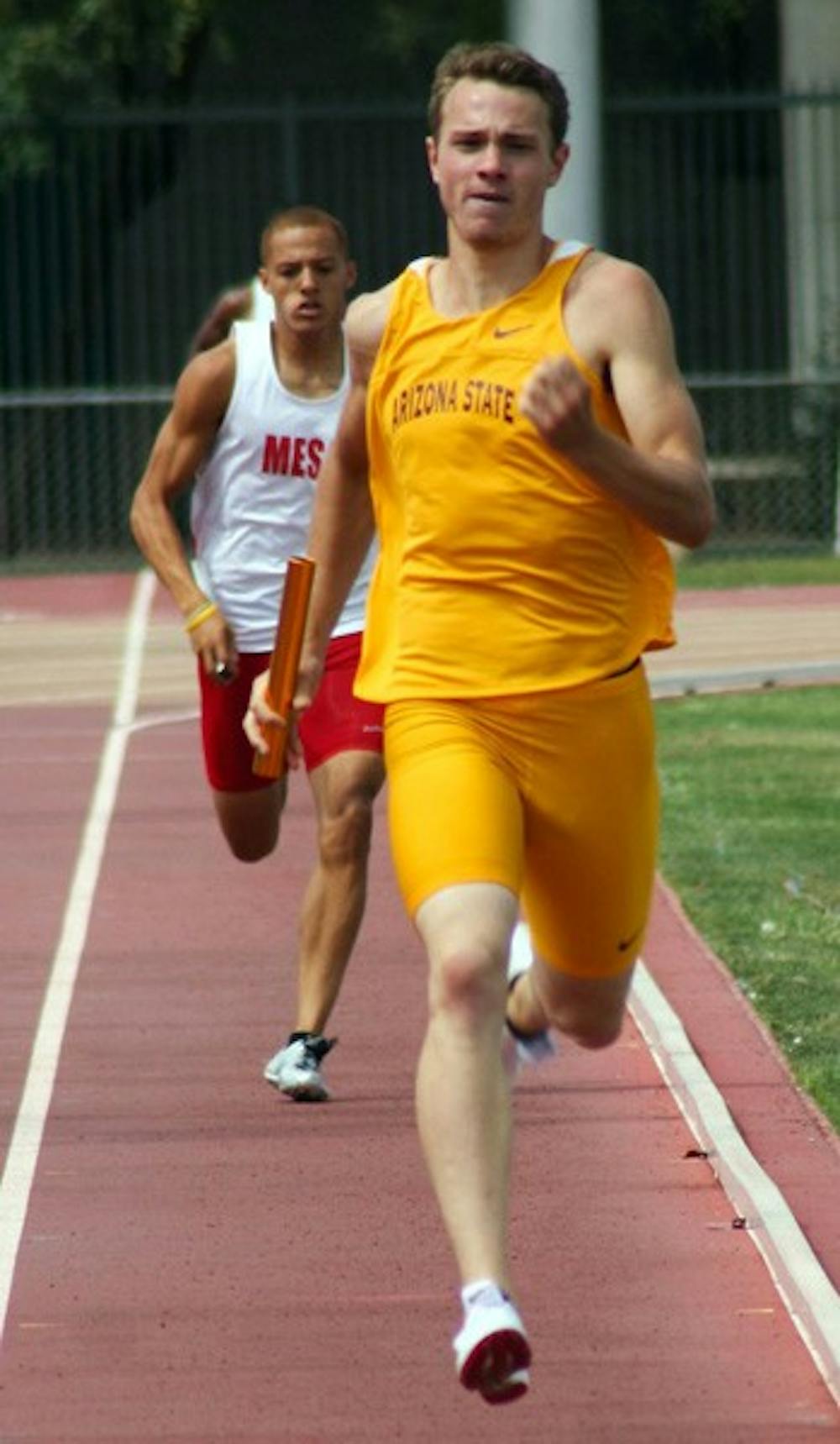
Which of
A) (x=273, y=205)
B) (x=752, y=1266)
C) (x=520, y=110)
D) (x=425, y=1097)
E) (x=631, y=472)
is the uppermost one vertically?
(x=520, y=110)

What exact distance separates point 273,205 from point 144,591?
4.67m

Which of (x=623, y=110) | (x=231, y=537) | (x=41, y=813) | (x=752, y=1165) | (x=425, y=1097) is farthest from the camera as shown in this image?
(x=623, y=110)

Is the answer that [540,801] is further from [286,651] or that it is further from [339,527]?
[339,527]

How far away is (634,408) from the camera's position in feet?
18.6

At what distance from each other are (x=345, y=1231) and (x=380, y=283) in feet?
68.7

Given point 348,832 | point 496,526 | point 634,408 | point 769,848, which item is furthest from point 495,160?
point 769,848

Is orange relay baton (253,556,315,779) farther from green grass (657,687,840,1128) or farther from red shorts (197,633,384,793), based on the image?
green grass (657,687,840,1128)

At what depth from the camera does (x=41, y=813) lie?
13727 mm

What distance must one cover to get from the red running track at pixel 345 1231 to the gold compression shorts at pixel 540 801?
2.38ft

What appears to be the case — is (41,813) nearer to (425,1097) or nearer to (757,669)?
(757,669)

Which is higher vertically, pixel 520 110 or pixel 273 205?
pixel 520 110

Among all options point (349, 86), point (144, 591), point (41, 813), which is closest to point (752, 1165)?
point (41, 813)

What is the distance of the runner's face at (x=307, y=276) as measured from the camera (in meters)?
8.25

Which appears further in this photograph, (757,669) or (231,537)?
(757,669)
